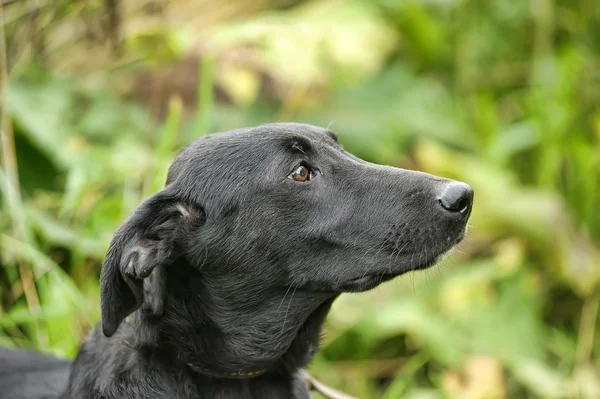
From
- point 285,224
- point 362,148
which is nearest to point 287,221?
point 285,224

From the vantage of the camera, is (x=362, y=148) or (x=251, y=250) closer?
(x=251, y=250)

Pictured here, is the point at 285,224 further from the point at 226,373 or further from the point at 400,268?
the point at 226,373

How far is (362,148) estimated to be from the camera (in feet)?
16.2

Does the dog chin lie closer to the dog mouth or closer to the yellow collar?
the dog mouth

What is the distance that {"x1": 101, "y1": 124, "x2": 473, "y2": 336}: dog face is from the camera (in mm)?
2232

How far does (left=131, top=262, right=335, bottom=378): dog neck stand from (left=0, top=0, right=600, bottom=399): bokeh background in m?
1.02

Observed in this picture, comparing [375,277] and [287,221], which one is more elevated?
[287,221]

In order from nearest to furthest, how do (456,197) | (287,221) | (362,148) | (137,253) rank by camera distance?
(137,253) → (456,197) → (287,221) → (362,148)

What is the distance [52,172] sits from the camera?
13.6ft

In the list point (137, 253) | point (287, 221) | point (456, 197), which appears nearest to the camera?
point (137, 253)

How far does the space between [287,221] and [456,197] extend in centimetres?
51

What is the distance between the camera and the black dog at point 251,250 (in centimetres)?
223

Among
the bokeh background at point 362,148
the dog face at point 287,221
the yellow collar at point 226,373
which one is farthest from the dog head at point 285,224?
the bokeh background at point 362,148

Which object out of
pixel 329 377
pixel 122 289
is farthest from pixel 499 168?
pixel 122 289
